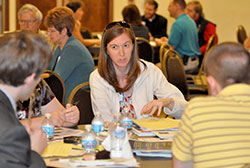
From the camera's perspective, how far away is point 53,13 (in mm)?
4590

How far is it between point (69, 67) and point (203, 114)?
2776 mm

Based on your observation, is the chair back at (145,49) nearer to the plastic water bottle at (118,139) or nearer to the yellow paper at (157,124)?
the yellow paper at (157,124)

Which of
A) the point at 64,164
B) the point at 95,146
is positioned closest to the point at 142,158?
the point at 95,146

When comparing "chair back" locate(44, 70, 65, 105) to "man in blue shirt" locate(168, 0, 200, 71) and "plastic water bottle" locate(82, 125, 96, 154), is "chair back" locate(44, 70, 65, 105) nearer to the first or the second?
"plastic water bottle" locate(82, 125, 96, 154)

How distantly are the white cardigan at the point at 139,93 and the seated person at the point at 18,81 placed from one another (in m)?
1.20

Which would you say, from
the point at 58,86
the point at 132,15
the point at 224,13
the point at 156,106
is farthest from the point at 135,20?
the point at 156,106

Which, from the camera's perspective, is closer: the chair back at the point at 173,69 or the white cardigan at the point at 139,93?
the white cardigan at the point at 139,93

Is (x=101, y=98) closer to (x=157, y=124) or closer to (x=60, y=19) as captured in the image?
(x=157, y=124)

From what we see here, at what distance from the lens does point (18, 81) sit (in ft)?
5.43

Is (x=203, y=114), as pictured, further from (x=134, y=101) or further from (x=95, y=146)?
(x=134, y=101)

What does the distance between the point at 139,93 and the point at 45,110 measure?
0.71 metres

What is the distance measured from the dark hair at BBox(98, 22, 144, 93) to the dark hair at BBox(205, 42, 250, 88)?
137 centimetres

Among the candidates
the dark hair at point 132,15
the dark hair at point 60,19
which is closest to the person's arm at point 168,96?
the dark hair at point 60,19

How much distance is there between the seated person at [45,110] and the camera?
2457 millimetres
